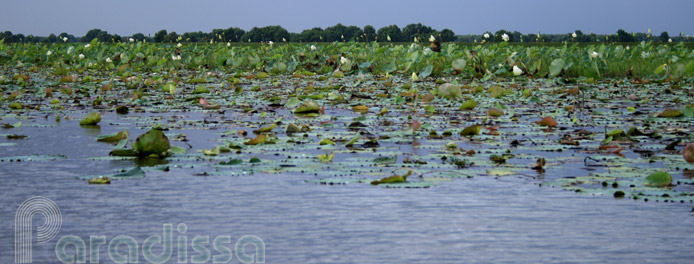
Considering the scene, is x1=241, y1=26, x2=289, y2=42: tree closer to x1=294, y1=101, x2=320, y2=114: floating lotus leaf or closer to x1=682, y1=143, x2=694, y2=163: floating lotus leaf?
x1=294, y1=101, x2=320, y2=114: floating lotus leaf

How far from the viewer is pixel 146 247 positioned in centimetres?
315

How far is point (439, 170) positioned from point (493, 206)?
0.90m

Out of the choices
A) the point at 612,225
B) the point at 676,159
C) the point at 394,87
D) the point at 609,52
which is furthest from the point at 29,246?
the point at 609,52

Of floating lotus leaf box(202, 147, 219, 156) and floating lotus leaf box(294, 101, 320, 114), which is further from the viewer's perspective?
floating lotus leaf box(294, 101, 320, 114)

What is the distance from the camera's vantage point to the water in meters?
3.07

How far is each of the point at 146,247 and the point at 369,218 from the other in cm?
92

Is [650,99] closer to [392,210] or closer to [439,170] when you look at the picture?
[439,170]

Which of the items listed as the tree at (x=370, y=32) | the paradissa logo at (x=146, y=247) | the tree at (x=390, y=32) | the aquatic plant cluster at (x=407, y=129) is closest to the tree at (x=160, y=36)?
the tree at (x=370, y=32)

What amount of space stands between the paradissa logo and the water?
0.03 m

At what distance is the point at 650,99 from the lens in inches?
392

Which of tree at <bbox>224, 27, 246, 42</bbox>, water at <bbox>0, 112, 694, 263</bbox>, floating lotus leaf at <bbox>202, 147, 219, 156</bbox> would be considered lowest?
water at <bbox>0, 112, 694, 263</bbox>

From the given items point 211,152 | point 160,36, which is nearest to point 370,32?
point 160,36

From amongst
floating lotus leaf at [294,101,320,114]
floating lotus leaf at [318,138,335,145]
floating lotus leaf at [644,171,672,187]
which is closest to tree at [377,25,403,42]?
floating lotus leaf at [294,101,320,114]

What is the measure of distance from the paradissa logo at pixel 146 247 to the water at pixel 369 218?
0.09 feet
